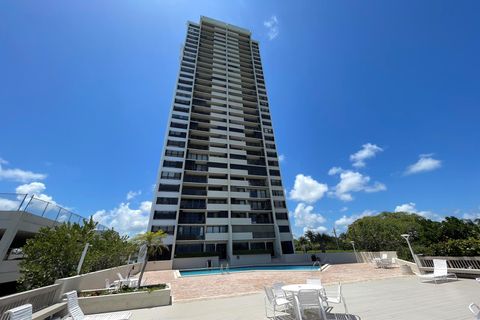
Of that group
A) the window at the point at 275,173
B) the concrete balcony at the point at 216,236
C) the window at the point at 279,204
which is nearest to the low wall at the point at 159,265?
the concrete balcony at the point at 216,236

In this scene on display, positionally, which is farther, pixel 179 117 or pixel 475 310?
pixel 179 117

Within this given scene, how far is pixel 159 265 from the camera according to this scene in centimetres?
2631

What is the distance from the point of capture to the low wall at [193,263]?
28.4 metres

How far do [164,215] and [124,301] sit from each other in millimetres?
25523

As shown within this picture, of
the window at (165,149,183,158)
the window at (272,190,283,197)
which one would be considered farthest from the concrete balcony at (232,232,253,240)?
the window at (165,149,183,158)

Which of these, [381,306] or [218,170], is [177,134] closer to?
[218,170]

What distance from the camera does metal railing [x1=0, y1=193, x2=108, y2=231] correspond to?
12.9 m

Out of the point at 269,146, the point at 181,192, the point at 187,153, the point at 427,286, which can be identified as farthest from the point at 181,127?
the point at 427,286

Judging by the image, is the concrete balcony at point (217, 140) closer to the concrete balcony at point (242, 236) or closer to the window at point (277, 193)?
the window at point (277, 193)

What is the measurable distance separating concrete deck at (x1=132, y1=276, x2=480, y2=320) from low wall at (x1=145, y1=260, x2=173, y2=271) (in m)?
20.3

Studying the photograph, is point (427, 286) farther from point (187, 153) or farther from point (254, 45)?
point (254, 45)

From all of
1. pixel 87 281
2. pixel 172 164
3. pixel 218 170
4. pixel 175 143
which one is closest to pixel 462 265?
pixel 87 281

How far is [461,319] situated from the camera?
5121mm

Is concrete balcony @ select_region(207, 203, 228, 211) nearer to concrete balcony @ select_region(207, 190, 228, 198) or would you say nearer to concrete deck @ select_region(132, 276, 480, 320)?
concrete balcony @ select_region(207, 190, 228, 198)
